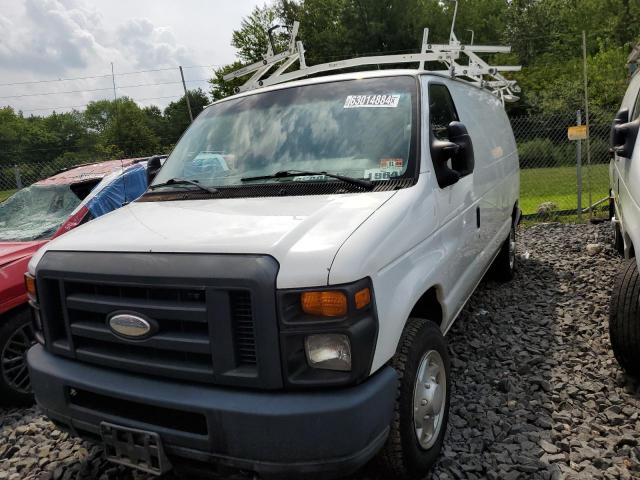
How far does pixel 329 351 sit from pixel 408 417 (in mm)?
617

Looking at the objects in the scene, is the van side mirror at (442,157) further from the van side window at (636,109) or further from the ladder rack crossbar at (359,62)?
the van side window at (636,109)

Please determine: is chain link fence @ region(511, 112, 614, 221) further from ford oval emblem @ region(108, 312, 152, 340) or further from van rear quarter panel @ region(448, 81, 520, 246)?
ford oval emblem @ region(108, 312, 152, 340)

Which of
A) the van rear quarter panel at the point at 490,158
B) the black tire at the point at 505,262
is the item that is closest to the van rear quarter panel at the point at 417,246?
the van rear quarter panel at the point at 490,158

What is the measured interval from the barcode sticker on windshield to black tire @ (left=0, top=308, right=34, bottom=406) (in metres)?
2.94

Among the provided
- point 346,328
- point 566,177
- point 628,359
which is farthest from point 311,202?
point 566,177

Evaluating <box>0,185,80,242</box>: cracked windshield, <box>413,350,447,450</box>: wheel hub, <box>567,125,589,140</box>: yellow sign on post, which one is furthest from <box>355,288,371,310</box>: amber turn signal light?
<box>567,125,589,140</box>: yellow sign on post

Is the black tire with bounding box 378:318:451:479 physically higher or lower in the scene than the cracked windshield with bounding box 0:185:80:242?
lower

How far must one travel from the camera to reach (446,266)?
3092 mm

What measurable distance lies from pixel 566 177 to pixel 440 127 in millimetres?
12917

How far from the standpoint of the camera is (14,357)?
12.8 feet

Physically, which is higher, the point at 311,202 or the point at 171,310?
the point at 311,202

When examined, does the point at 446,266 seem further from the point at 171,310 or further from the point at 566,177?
the point at 566,177

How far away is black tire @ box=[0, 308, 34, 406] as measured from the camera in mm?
3836

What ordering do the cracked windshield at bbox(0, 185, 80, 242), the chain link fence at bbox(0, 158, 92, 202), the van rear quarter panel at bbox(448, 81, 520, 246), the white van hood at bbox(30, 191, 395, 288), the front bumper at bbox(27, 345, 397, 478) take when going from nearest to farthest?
the front bumper at bbox(27, 345, 397, 478) → the white van hood at bbox(30, 191, 395, 288) → the van rear quarter panel at bbox(448, 81, 520, 246) → the cracked windshield at bbox(0, 185, 80, 242) → the chain link fence at bbox(0, 158, 92, 202)
